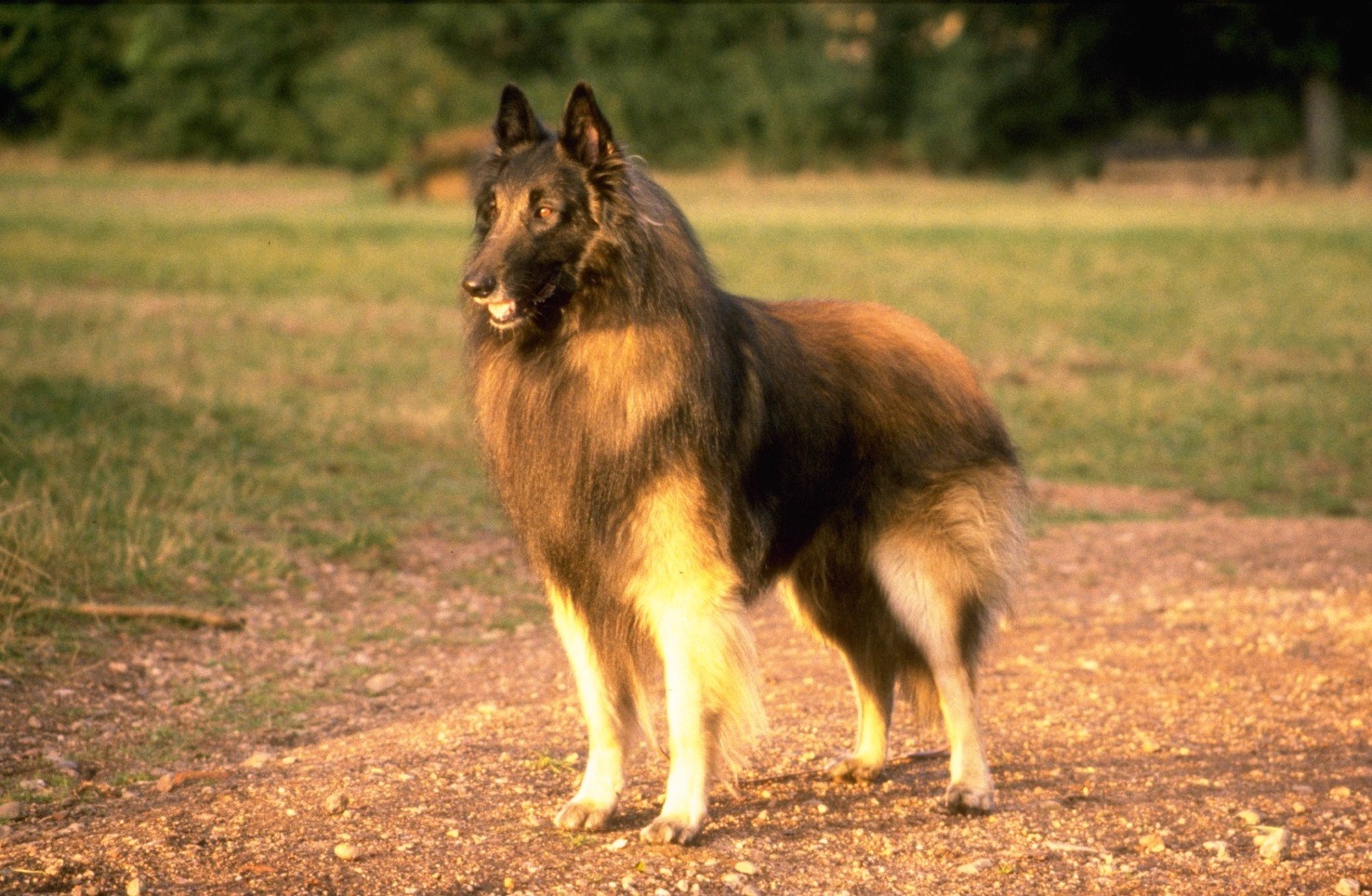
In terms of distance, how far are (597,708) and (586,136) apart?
1.88 m

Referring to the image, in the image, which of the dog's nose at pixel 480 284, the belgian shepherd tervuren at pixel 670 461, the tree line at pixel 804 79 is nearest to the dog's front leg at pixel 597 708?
the belgian shepherd tervuren at pixel 670 461

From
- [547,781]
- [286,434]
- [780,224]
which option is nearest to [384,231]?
[780,224]

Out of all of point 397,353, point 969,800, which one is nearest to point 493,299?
point 969,800

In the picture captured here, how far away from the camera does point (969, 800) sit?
209 inches

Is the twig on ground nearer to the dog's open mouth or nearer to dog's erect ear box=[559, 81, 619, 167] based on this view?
the dog's open mouth

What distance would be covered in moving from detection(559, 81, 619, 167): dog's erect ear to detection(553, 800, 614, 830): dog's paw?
208 centimetres

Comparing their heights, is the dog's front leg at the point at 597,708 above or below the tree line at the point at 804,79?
below

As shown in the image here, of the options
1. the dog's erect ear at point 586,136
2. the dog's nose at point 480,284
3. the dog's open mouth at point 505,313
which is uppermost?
the dog's erect ear at point 586,136

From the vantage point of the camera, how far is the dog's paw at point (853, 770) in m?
5.60

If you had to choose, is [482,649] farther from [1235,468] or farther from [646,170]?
[1235,468]

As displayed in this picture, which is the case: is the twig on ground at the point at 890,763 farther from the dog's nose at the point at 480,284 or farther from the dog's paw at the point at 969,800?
the dog's nose at the point at 480,284

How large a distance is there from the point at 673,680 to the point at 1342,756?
282cm

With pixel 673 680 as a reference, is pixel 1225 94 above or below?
above

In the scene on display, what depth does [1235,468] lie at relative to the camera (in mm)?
12172
